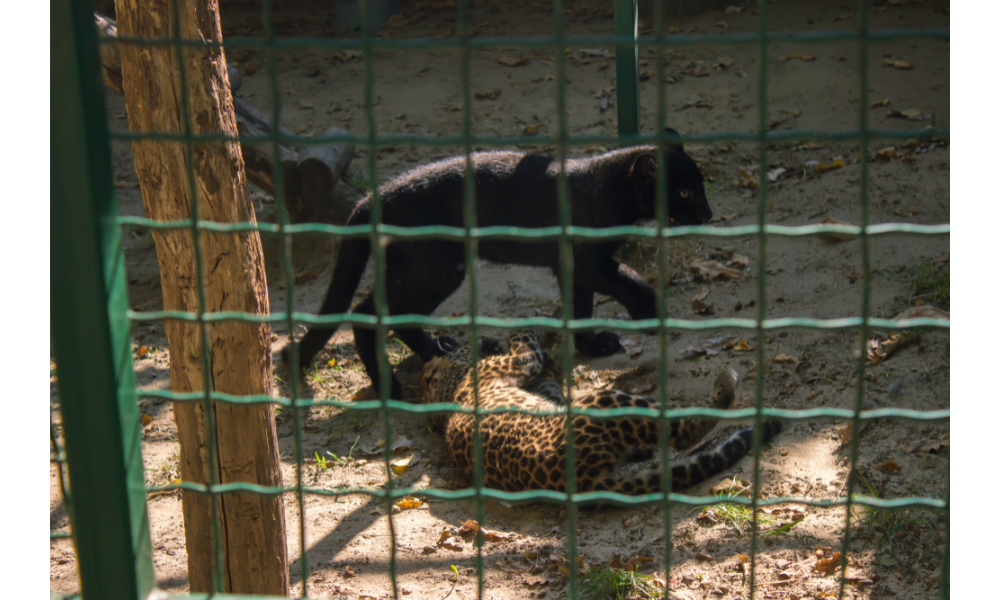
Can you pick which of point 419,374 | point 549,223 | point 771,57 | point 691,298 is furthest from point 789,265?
point 771,57

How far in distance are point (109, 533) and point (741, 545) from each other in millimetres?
2991

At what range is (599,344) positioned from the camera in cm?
669

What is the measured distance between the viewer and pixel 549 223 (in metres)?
6.23

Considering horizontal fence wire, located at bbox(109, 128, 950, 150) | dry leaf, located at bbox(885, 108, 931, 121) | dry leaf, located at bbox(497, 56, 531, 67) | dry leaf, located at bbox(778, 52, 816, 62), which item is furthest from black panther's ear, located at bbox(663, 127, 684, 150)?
dry leaf, located at bbox(497, 56, 531, 67)

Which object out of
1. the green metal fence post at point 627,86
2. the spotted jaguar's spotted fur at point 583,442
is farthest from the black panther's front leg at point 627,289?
the green metal fence post at point 627,86

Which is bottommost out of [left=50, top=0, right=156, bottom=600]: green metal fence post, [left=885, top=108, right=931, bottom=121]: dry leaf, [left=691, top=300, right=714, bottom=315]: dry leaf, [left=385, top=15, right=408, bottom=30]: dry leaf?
[left=691, top=300, right=714, bottom=315]: dry leaf

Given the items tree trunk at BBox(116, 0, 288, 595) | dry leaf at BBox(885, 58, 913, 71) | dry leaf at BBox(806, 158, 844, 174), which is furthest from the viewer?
dry leaf at BBox(885, 58, 913, 71)

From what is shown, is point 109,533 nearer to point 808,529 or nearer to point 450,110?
point 808,529

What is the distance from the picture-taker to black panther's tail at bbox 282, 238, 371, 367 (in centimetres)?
626

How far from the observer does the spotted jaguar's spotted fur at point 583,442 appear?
4.91 metres

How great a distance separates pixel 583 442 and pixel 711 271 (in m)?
2.63

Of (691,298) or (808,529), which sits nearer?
(808,529)

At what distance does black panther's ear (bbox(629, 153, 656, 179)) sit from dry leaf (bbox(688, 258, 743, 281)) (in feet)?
4.86

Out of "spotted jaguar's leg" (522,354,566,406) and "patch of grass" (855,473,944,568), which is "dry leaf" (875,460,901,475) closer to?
"patch of grass" (855,473,944,568)
